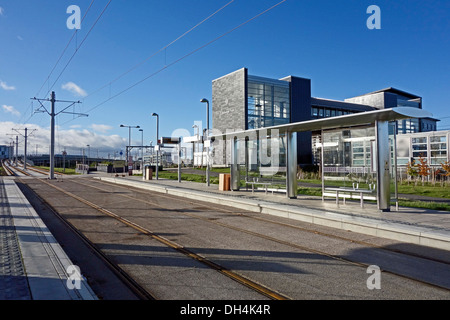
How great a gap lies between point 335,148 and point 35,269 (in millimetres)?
10790

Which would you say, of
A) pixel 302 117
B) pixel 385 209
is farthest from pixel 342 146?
pixel 302 117

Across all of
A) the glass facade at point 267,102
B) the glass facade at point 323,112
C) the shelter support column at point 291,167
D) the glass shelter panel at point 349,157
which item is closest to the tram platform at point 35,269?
the shelter support column at point 291,167

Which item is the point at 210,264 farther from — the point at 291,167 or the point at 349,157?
the point at 291,167

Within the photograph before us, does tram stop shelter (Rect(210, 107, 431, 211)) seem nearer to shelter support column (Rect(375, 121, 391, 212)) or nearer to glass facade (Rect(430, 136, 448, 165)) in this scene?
shelter support column (Rect(375, 121, 391, 212))

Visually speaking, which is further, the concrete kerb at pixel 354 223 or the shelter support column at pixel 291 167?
the shelter support column at pixel 291 167

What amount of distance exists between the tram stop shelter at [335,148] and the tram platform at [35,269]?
8.29m

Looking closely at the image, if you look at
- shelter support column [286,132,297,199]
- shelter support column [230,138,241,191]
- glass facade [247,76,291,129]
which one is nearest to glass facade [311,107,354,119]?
glass facade [247,76,291,129]

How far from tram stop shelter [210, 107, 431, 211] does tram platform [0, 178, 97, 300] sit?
829cm

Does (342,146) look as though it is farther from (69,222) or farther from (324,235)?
(69,222)

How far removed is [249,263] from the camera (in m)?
5.50

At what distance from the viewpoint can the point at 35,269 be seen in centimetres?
491

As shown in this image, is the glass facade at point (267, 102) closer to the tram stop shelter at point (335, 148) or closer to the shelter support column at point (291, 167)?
the tram stop shelter at point (335, 148)

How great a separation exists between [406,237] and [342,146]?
5711 millimetres

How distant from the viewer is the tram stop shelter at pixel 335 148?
10.2 meters
